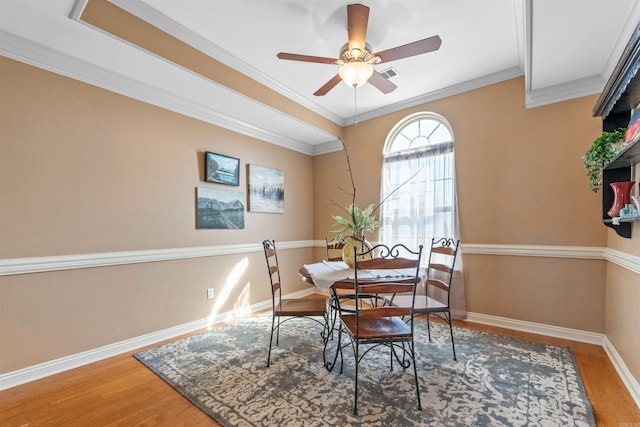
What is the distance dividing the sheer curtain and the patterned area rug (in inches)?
42.7

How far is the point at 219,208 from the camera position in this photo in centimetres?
355

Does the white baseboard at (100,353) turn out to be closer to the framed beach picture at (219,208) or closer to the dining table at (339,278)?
the framed beach picture at (219,208)

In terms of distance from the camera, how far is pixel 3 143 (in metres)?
2.09

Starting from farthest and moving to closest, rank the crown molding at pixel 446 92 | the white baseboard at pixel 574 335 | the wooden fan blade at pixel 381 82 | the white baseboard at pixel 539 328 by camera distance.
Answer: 1. the crown molding at pixel 446 92
2. the white baseboard at pixel 539 328
3. the wooden fan blade at pixel 381 82
4. the white baseboard at pixel 574 335

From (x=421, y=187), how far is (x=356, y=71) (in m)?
2.06

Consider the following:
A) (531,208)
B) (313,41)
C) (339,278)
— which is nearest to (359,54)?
(313,41)

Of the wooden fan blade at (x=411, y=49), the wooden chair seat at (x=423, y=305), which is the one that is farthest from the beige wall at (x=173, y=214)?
the wooden fan blade at (x=411, y=49)

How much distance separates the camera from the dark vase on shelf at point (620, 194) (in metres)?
1.94

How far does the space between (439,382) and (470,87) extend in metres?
3.27

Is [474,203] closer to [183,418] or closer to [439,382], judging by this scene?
[439,382]

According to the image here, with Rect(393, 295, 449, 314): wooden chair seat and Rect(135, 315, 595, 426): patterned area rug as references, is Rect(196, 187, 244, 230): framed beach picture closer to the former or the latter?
Rect(135, 315, 595, 426): patterned area rug

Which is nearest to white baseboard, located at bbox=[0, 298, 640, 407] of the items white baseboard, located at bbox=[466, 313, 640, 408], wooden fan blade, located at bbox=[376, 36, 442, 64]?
white baseboard, located at bbox=[466, 313, 640, 408]

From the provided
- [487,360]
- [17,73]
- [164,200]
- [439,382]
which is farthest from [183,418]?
[17,73]

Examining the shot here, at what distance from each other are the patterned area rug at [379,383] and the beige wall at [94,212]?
57cm
